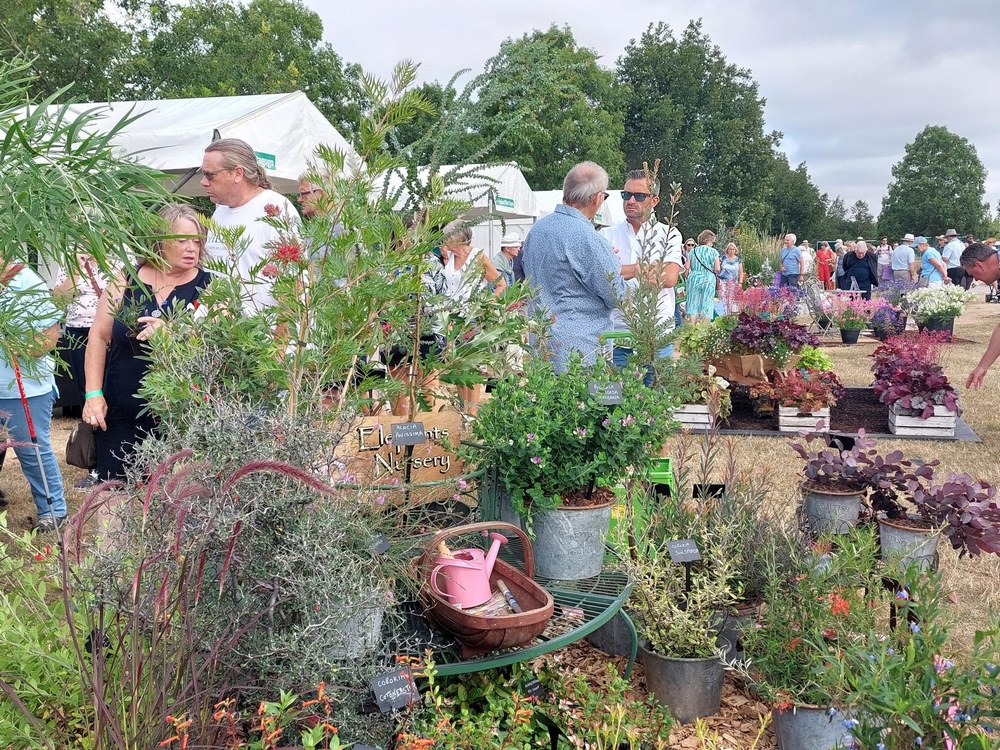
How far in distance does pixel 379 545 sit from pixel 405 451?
1.55 feet

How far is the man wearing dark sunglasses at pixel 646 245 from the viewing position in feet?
10.6

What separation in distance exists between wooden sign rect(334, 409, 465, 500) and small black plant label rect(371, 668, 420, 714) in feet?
1.49

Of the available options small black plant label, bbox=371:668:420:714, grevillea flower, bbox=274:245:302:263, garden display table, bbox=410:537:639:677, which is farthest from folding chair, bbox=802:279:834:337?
small black plant label, bbox=371:668:420:714

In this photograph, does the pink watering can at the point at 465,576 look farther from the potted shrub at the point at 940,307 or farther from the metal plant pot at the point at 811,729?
the potted shrub at the point at 940,307

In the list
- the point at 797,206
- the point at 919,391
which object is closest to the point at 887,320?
the point at 919,391

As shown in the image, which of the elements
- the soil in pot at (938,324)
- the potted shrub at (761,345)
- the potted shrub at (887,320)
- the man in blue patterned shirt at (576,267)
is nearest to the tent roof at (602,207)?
the potted shrub at (887,320)

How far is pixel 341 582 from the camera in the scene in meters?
1.56

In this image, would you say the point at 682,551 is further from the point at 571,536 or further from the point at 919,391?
the point at 919,391

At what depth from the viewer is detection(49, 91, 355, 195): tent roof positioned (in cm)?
622

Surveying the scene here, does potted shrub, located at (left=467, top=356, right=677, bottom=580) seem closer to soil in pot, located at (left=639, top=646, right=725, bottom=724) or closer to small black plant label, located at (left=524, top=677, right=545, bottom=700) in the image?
small black plant label, located at (left=524, top=677, right=545, bottom=700)

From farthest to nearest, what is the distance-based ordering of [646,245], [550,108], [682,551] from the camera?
[550,108], [646,245], [682,551]

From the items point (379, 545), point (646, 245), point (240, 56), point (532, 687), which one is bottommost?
point (532, 687)

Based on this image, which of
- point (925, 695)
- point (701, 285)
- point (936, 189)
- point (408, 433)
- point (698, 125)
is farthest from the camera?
point (936, 189)

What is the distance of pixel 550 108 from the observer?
189 inches
